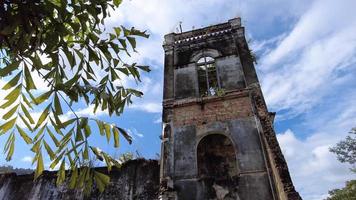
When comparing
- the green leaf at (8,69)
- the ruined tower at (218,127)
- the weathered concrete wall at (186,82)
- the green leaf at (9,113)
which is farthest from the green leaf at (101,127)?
the weathered concrete wall at (186,82)

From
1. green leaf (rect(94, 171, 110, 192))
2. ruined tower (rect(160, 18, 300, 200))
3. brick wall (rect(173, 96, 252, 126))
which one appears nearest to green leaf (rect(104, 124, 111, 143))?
green leaf (rect(94, 171, 110, 192))

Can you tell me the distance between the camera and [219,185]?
8.21 metres

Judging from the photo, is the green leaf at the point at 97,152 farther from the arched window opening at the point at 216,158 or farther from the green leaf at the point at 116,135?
the arched window opening at the point at 216,158

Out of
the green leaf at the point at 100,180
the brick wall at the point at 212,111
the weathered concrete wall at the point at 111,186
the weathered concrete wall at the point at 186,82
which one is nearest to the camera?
the green leaf at the point at 100,180

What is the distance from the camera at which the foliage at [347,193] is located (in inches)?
744

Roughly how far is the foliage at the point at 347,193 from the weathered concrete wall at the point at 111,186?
16324mm

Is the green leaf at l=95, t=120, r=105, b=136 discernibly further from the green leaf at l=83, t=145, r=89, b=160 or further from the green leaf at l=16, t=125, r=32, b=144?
the green leaf at l=16, t=125, r=32, b=144

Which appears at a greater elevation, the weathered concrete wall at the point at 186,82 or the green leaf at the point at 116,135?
the weathered concrete wall at the point at 186,82

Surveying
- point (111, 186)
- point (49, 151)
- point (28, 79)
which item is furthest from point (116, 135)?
point (111, 186)

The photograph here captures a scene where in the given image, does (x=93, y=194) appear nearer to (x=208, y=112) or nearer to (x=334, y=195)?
(x=208, y=112)

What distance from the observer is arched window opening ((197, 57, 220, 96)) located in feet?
37.0

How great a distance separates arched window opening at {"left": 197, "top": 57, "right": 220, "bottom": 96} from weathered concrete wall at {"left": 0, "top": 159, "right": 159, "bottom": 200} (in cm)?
377

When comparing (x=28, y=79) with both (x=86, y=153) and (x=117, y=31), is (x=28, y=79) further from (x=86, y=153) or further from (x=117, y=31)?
(x=117, y=31)

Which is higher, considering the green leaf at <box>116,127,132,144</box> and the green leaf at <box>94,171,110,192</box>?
the green leaf at <box>116,127,132,144</box>
